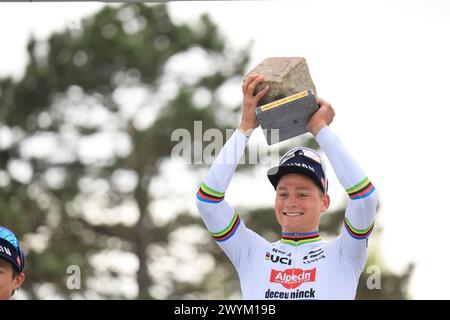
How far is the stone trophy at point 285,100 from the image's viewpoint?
17.6 feet

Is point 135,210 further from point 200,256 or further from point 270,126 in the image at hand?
point 270,126

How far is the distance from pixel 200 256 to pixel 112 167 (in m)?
2.73

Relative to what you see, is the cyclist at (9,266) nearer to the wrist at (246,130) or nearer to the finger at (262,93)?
the wrist at (246,130)

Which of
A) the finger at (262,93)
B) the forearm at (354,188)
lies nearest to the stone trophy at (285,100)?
the finger at (262,93)

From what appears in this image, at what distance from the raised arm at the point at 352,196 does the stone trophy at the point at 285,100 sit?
0.12 m

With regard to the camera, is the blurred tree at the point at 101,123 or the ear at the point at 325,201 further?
the blurred tree at the point at 101,123

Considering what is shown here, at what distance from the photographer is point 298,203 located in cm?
539

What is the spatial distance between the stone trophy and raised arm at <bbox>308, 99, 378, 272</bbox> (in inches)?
4.7

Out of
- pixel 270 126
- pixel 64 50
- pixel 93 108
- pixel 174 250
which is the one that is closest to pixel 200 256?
pixel 174 250

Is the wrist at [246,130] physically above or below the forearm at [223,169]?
above

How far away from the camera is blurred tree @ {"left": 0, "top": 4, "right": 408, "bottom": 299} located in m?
20.0

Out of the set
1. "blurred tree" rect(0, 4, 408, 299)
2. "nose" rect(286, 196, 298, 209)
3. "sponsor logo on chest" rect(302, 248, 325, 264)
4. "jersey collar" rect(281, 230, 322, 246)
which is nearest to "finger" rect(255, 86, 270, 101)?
"nose" rect(286, 196, 298, 209)

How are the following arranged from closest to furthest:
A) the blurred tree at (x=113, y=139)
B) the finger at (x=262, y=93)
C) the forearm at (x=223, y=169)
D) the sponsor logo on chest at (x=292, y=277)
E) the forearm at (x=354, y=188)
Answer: the forearm at (x=354, y=188), the sponsor logo on chest at (x=292, y=277), the forearm at (x=223, y=169), the finger at (x=262, y=93), the blurred tree at (x=113, y=139)
